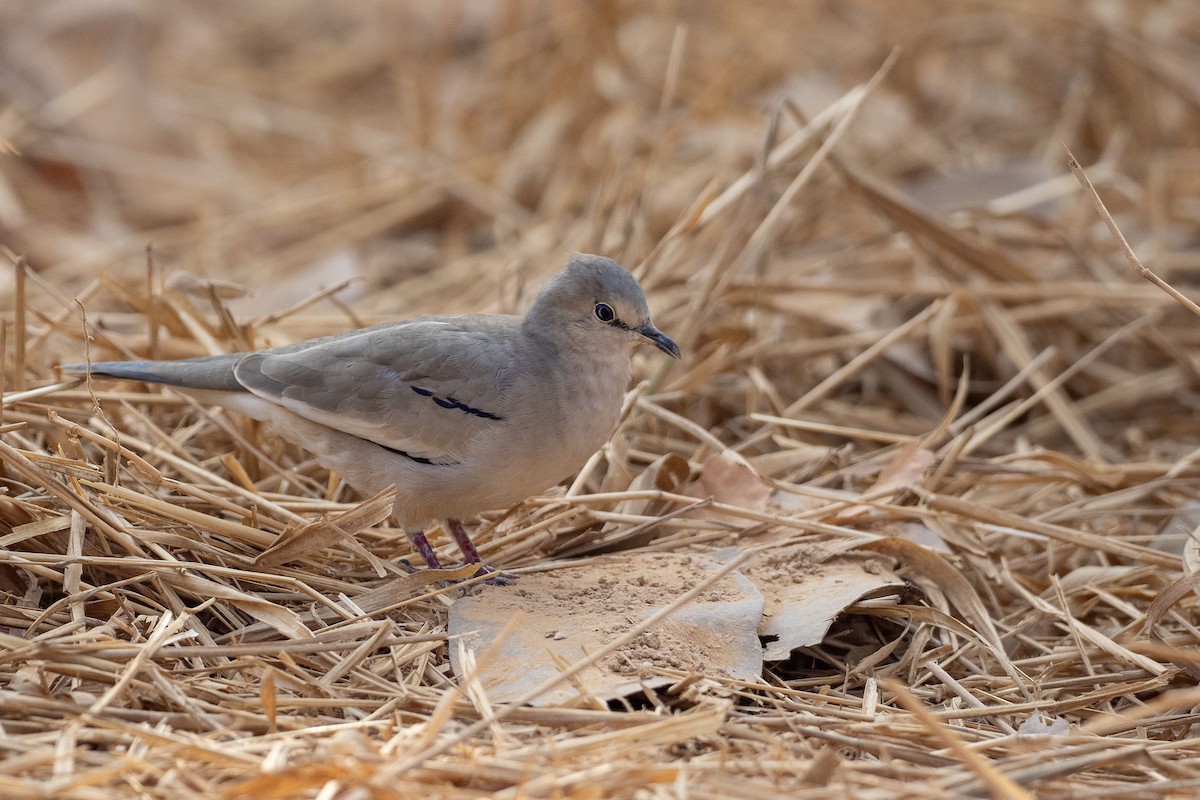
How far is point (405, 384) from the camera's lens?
296 cm

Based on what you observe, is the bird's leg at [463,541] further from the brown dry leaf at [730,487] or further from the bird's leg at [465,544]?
the brown dry leaf at [730,487]

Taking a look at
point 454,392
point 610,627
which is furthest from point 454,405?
point 610,627

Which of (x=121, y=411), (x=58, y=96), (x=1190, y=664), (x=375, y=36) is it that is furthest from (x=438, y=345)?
(x=375, y=36)

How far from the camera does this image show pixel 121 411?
3330 mm

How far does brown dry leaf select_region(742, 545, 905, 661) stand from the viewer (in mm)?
2600

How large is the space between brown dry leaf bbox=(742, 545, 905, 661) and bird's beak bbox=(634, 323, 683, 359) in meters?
0.57

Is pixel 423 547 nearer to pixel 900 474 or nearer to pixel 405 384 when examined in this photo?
pixel 405 384

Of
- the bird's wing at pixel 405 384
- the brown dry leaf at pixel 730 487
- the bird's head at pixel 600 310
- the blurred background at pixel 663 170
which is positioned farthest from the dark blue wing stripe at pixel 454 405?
the blurred background at pixel 663 170

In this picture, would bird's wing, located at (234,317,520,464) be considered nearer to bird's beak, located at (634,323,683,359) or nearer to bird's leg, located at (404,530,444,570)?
bird's leg, located at (404,530,444,570)

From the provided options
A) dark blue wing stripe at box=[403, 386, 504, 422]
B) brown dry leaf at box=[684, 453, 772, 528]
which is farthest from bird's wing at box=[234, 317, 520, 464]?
brown dry leaf at box=[684, 453, 772, 528]

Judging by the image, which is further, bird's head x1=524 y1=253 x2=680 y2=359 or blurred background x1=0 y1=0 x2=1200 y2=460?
blurred background x1=0 y1=0 x2=1200 y2=460

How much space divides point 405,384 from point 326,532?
0.45m

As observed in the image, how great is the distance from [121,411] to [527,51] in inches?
138

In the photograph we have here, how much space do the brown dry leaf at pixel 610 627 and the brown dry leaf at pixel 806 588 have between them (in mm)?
66
